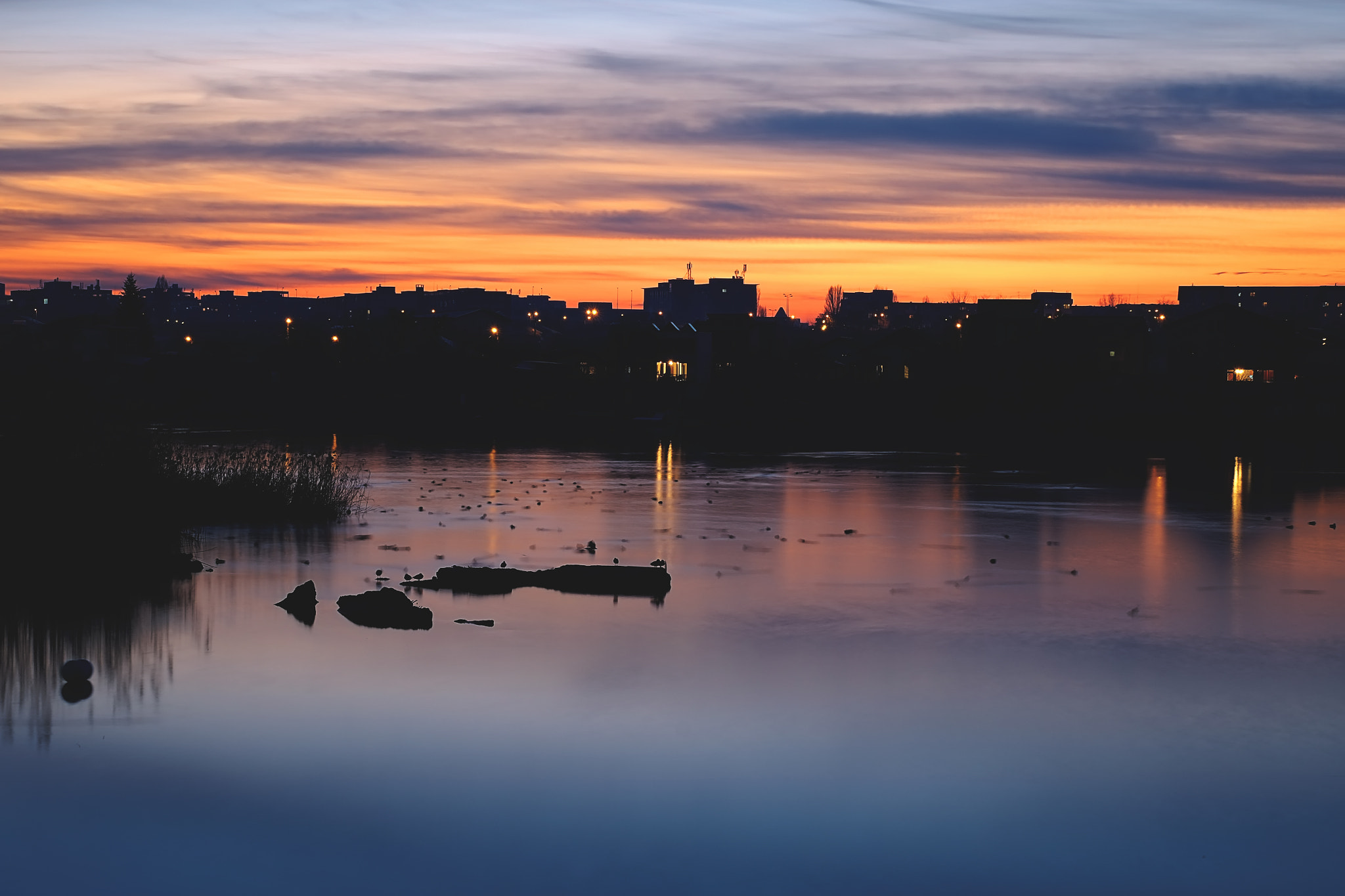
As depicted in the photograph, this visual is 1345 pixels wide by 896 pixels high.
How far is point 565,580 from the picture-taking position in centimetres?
2128

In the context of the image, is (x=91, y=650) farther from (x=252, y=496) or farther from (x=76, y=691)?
(x=252, y=496)

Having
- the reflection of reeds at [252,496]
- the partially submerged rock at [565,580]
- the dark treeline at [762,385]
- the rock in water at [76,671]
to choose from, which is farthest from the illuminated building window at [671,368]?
the rock in water at [76,671]

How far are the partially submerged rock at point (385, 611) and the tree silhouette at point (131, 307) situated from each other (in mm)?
118494

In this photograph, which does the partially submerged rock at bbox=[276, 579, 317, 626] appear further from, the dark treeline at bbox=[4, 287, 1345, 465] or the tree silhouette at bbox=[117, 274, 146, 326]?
the tree silhouette at bbox=[117, 274, 146, 326]

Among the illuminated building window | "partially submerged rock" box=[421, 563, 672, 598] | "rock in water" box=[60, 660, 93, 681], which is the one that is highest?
the illuminated building window

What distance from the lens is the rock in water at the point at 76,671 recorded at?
15.0 metres

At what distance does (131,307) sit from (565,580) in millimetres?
127005

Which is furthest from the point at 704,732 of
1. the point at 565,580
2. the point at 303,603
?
the point at 303,603

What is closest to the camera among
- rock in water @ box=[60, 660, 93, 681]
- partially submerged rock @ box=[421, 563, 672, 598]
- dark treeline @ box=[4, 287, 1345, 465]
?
rock in water @ box=[60, 660, 93, 681]

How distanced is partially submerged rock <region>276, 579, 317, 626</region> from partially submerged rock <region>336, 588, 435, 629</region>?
0.42 m

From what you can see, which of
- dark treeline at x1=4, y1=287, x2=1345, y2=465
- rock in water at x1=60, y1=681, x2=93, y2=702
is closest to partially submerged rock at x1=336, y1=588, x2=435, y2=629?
rock in water at x1=60, y1=681, x2=93, y2=702

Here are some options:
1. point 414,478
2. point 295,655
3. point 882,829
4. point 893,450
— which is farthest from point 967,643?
point 893,450

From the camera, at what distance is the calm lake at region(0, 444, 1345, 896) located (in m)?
10.2

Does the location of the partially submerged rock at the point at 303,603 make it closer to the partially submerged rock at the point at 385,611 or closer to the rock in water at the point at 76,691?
the partially submerged rock at the point at 385,611
